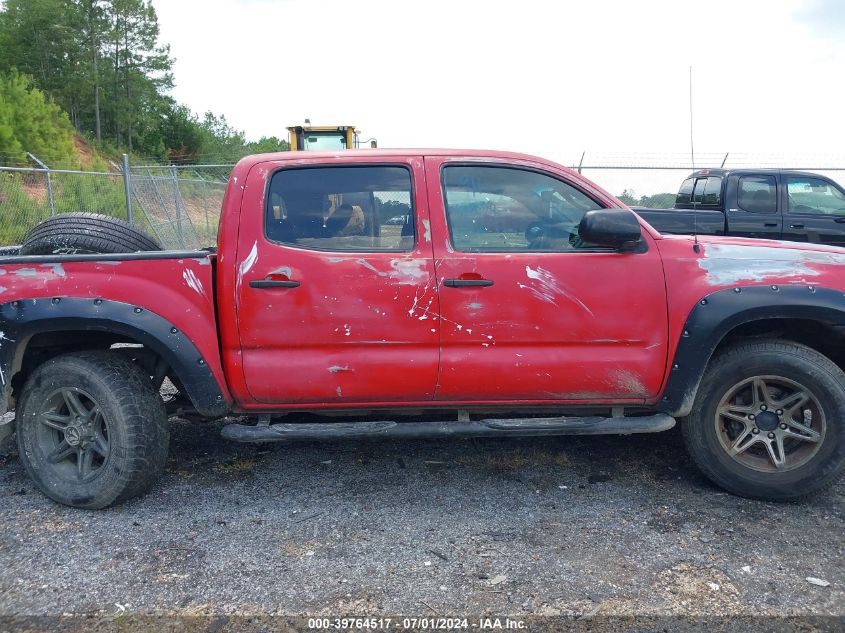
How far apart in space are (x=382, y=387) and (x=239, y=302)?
84 centimetres

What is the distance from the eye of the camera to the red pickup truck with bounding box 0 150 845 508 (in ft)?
11.3

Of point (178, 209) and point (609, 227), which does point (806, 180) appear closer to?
point (609, 227)

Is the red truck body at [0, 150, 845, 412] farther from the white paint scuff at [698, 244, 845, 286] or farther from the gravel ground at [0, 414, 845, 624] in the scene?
the gravel ground at [0, 414, 845, 624]

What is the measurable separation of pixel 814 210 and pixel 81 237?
985 centimetres

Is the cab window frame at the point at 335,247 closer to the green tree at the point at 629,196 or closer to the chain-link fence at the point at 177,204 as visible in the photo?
the chain-link fence at the point at 177,204

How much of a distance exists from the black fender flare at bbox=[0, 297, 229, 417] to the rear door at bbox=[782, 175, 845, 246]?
9143mm

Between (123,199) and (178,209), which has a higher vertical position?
(123,199)

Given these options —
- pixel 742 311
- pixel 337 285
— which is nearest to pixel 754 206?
pixel 742 311

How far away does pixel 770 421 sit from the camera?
11.9 feet

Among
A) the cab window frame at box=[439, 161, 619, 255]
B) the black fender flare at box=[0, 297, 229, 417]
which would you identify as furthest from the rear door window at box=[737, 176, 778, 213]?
the black fender flare at box=[0, 297, 229, 417]

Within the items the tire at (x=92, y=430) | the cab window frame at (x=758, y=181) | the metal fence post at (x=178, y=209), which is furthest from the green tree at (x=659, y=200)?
the tire at (x=92, y=430)

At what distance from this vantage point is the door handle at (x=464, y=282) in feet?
11.3

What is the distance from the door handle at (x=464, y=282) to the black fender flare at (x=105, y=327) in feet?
4.20

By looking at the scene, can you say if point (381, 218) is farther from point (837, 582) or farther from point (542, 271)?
point (837, 582)
